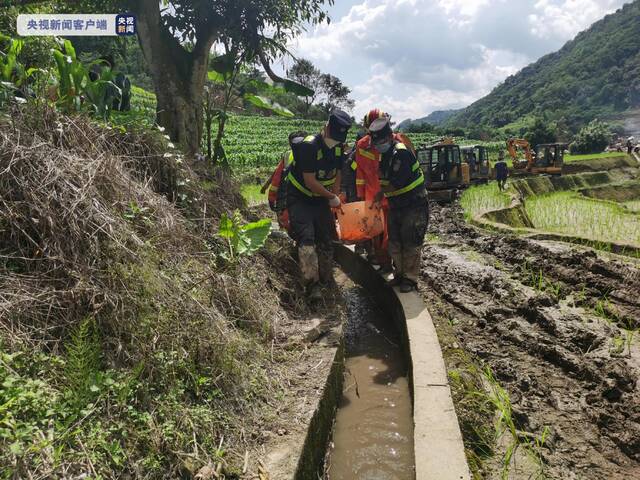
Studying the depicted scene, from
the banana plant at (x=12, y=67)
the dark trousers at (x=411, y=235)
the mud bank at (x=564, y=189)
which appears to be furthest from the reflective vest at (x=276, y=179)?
the mud bank at (x=564, y=189)

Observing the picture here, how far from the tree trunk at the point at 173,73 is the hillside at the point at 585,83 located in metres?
91.6

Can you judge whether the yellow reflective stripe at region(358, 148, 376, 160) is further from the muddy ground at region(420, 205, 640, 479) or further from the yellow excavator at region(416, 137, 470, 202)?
the yellow excavator at region(416, 137, 470, 202)

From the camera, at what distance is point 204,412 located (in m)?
2.26

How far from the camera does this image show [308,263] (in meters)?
4.47

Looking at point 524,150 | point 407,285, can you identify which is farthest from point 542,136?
point 407,285

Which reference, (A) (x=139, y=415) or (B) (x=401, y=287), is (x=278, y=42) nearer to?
(B) (x=401, y=287)

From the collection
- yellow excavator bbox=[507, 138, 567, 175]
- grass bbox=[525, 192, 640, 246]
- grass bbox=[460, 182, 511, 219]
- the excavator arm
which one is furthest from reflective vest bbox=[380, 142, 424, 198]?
the excavator arm

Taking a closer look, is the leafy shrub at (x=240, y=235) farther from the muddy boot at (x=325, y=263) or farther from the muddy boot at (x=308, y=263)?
the muddy boot at (x=325, y=263)

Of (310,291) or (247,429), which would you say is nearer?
(247,429)

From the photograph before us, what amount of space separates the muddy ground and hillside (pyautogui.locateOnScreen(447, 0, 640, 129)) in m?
90.6

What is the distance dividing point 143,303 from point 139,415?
0.62 meters

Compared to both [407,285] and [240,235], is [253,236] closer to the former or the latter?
[240,235]

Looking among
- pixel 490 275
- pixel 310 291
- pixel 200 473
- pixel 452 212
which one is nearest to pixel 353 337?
pixel 310 291

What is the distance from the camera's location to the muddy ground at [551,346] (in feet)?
8.19
